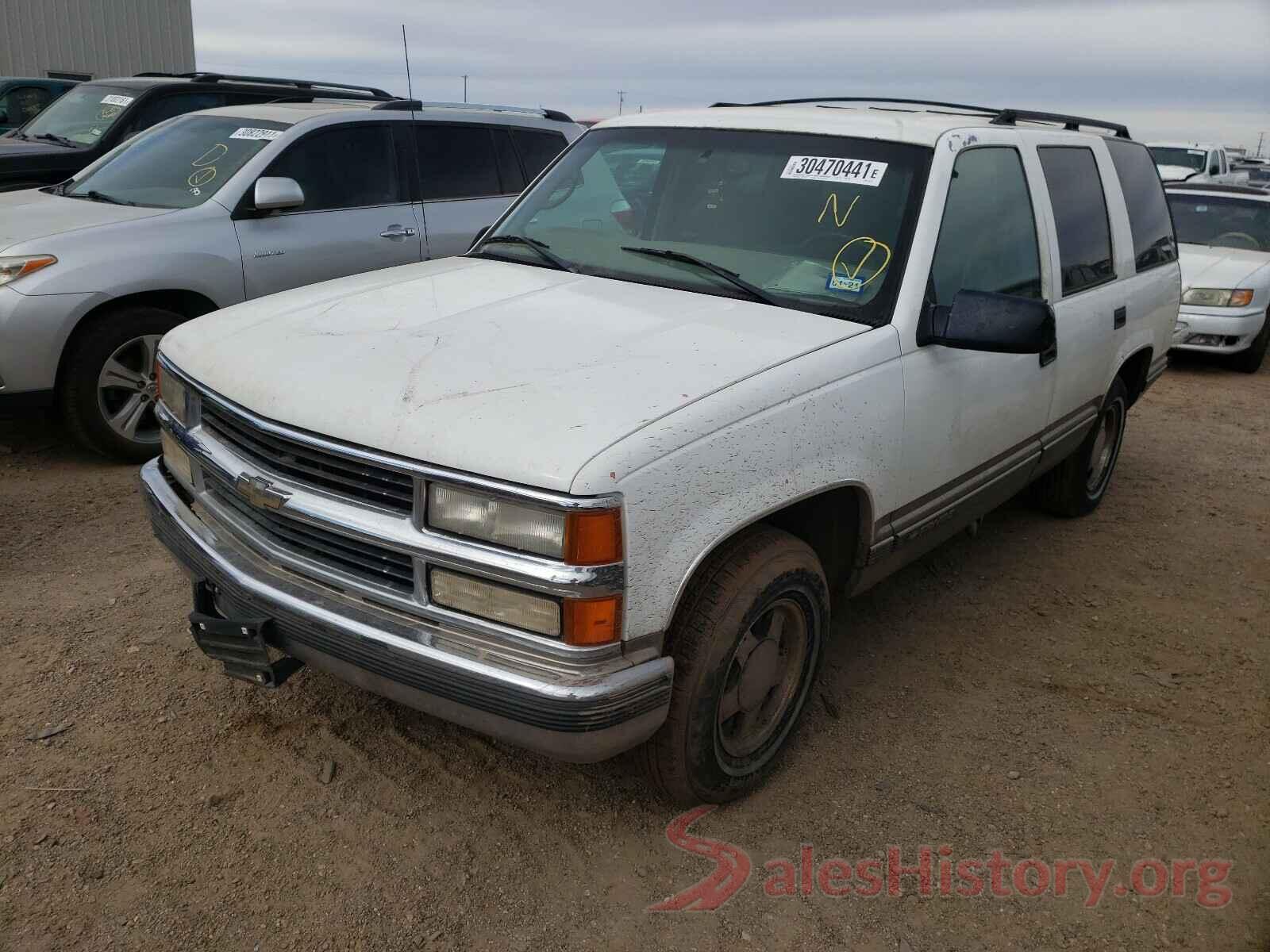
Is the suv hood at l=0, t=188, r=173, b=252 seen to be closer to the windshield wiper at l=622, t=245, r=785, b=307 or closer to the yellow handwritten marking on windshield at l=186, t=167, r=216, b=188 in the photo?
the yellow handwritten marking on windshield at l=186, t=167, r=216, b=188

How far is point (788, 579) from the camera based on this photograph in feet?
9.14

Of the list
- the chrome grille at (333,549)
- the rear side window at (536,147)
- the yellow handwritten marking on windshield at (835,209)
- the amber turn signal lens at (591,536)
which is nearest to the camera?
the amber turn signal lens at (591,536)

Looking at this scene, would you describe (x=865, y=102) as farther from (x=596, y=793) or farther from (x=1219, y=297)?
(x=1219, y=297)

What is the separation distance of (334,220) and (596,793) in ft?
13.9

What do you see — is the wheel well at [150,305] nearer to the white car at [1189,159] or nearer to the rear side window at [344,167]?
the rear side window at [344,167]

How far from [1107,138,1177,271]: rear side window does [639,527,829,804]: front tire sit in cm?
286

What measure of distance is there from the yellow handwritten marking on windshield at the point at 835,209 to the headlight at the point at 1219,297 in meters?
7.27

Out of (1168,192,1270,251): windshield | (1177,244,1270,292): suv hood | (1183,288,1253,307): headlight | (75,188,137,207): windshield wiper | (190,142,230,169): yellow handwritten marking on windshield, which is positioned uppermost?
(190,142,230,169): yellow handwritten marking on windshield

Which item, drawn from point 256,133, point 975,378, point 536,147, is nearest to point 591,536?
point 975,378

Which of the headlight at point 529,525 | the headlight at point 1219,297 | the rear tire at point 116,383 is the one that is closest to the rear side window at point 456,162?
the rear tire at point 116,383

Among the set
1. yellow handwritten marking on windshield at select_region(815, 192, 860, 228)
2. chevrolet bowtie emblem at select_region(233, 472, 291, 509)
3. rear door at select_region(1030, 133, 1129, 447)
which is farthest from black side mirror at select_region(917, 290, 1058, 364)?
chevrolet bowtie emblem at select_region(233, 472, 291, 509)

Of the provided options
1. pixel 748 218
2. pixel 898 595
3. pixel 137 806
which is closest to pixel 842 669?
pixel 898 595

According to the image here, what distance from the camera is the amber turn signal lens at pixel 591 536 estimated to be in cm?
219

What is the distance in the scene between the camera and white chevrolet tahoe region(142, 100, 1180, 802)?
2.30 meters
